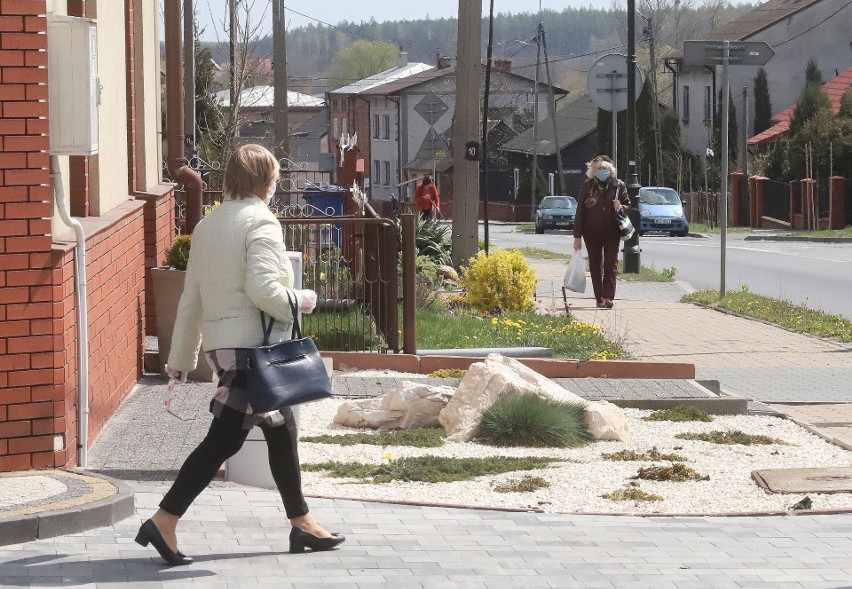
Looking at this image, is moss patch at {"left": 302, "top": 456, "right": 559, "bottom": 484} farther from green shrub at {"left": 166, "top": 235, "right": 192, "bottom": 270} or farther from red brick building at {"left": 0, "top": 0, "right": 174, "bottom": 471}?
green shrub at {"left": 166, "top": 235, "right": 192, "bottom": 270}

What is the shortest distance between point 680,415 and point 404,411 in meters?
1.91

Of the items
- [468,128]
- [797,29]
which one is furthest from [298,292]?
[797,29]

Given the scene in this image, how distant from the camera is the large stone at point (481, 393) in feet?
31.3

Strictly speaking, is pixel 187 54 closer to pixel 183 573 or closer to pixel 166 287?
pixel 166 287

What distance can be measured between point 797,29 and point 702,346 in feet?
182

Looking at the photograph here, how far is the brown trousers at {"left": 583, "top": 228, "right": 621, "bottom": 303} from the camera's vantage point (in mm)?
17266

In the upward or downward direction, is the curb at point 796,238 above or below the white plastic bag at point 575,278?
below

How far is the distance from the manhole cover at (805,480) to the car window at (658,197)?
41.2 m

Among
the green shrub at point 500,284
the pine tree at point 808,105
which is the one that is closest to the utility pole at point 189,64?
the green shrub at point 500,284

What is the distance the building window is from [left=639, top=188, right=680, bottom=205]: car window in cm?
2203

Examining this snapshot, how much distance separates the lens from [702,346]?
15.4 metres

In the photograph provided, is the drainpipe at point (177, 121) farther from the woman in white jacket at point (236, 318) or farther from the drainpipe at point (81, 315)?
the woman in white jacket at point (236, 318)

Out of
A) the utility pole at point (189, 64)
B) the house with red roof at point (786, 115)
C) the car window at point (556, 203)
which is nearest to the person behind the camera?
the utility pole at point (189, 64)

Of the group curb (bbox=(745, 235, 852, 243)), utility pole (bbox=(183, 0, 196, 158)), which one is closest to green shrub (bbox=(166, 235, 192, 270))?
utility pole (bbox=(183, 0, 196, 158))
